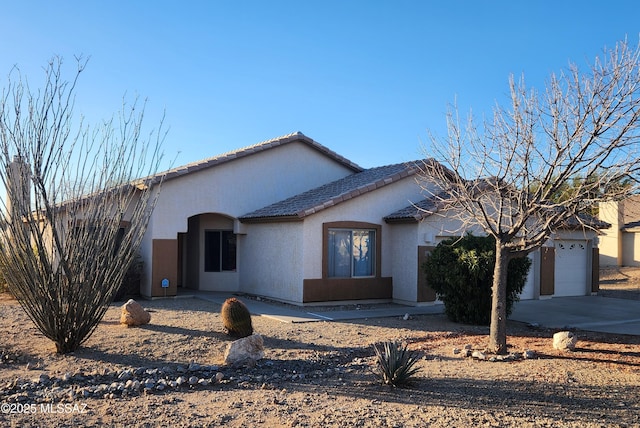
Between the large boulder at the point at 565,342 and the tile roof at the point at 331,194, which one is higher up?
the tile roof at the point at 331,194

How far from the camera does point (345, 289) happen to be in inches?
636

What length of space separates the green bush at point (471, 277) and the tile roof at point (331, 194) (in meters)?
3.82

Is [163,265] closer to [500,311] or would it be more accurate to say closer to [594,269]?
[500,311]

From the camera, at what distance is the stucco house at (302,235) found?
16.0 metres

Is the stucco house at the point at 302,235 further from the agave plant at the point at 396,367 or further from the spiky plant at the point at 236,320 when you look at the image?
the agave plant at the point at 396,367

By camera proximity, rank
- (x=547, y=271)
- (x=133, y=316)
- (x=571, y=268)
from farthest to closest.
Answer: (x=571, y=268) → (x=547, y=271) → (x=133, y=316)

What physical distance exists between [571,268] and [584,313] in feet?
15.7

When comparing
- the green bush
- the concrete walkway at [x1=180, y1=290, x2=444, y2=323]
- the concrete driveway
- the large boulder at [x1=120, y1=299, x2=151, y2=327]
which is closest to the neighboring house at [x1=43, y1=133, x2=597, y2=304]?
the concrete walkway at [x1=180, y1=290, x2=444, y2=323]

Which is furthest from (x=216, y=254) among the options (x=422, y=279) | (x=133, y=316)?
(x=133, y=316)

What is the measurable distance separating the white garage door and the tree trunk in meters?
10.6

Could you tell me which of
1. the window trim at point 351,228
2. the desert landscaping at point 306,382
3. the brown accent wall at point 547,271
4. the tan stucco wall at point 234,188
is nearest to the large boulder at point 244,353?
the desert landscaping at point 306,382

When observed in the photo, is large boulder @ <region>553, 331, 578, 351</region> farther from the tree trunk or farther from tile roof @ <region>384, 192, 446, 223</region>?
tile roof @ <region>384, 192, 446, 223</region>

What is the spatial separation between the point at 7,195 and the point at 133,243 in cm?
218

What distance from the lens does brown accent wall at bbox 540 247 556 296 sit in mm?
18250
